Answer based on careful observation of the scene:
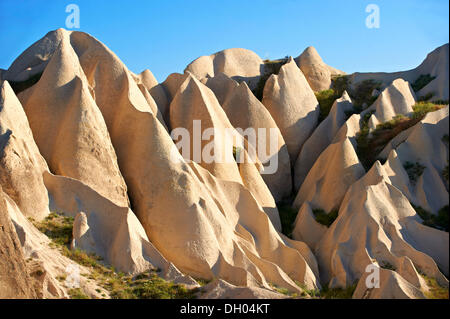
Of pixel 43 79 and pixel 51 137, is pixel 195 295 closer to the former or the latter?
pixel 51 137

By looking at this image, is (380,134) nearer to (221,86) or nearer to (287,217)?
(287,217)

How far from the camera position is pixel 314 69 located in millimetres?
28641

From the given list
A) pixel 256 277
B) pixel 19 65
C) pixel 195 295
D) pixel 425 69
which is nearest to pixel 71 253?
pixel 195 295

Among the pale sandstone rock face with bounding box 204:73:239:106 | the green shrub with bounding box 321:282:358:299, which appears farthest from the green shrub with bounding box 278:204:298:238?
the pale sandstone rock face with bounding box 204:73:239:106

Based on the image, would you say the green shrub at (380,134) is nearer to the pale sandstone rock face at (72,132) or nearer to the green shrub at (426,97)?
the green shrub at (426,97)

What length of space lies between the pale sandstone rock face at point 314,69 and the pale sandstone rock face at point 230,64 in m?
2.32

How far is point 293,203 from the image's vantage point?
72.3 feet

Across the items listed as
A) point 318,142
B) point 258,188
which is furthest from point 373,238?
point 318,142

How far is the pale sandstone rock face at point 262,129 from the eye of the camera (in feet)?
75.1

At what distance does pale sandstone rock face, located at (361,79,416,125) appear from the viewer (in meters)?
24.0

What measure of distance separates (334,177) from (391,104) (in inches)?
226

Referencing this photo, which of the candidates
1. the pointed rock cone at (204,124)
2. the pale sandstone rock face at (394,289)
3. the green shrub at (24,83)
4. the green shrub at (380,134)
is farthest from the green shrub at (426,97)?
the green shrub at (24,83)

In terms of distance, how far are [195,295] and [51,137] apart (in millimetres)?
6517

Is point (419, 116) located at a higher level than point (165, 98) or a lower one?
lower
